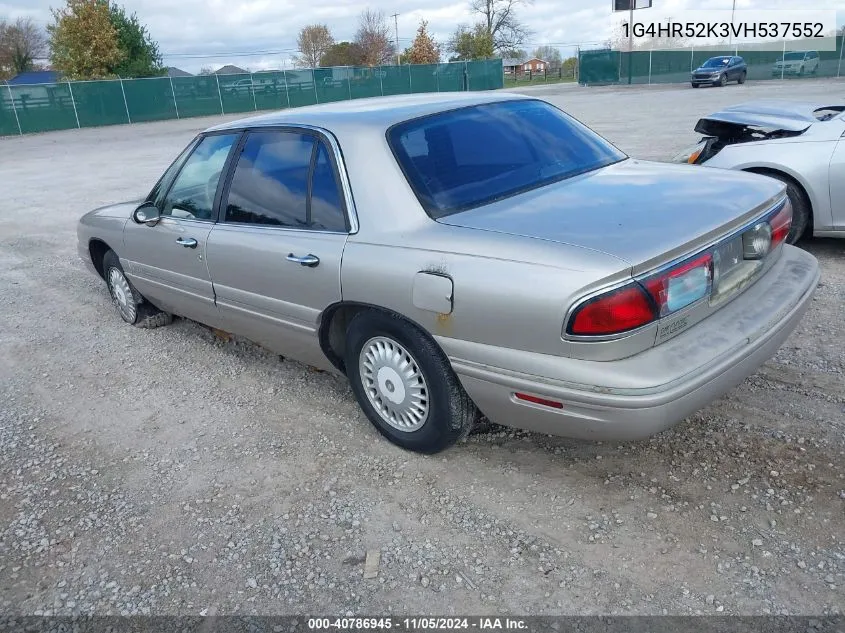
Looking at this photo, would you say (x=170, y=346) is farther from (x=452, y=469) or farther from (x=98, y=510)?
(x=452, y=469)

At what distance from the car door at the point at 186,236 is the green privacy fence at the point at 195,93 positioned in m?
30.5

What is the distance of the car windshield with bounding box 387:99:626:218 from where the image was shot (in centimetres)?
308

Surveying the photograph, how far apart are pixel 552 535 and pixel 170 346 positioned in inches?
131

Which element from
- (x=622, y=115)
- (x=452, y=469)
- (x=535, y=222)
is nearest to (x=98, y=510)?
(x=452, y=469)

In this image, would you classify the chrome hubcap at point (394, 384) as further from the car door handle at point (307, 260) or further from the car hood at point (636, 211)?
the car hood at point (636, 211)

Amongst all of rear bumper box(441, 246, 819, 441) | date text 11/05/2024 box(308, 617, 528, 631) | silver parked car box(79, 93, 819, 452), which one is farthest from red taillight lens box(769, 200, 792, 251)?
date text 11/05/2024 box(308, 617, 528, 631)

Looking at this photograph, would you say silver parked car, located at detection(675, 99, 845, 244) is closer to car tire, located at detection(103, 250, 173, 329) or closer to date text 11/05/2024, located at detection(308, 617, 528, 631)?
date text 11/05/2024, located at detection(308, 617, 528, 631)

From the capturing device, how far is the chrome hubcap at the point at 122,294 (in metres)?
5.23

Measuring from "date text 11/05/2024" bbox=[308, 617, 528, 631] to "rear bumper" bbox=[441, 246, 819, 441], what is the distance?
29.3 inches

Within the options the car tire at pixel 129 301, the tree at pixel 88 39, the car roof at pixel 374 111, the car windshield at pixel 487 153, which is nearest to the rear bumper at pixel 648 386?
the car windshield at pixel 487 153

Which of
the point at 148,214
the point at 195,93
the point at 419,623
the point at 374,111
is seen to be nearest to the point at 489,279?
the point at 419,623

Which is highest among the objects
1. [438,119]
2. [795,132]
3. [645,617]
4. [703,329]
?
[438,119]

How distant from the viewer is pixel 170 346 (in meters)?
4.98

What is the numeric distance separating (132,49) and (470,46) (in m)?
31.6
